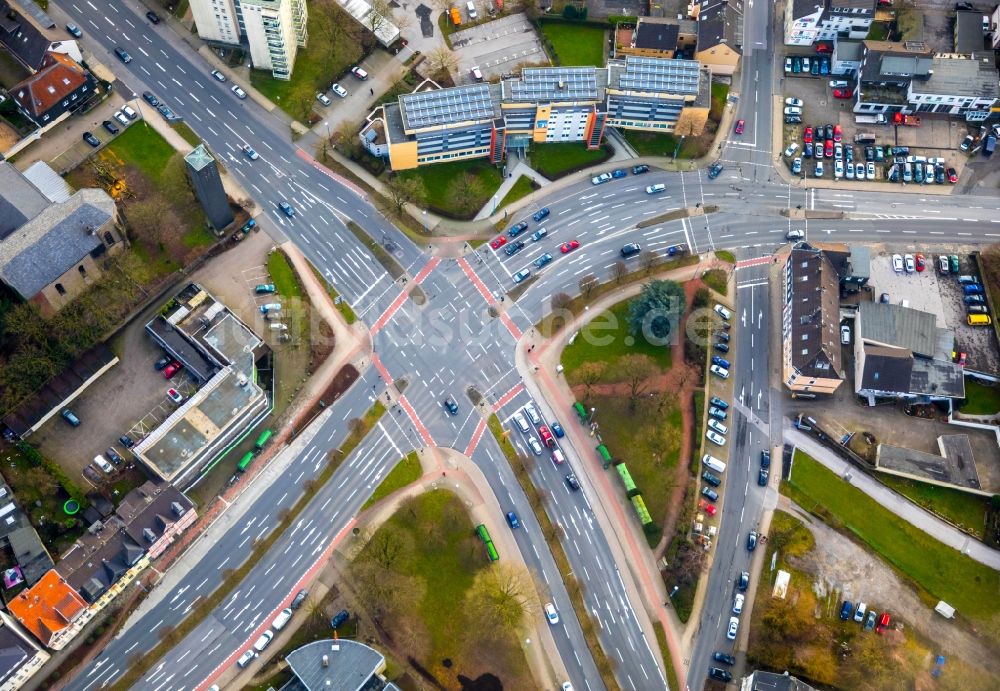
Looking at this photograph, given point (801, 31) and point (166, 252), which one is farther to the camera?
point (801, 31)

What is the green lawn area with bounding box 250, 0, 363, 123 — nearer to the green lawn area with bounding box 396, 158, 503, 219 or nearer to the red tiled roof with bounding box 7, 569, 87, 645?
the green lawn area with bounding box 396, 158, 503, 219

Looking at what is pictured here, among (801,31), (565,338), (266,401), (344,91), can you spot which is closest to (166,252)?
(266,401)

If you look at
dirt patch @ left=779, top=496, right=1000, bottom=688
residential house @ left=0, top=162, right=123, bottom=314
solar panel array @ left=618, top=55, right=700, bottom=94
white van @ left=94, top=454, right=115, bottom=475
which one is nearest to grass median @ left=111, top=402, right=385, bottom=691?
white van @ left=94, top=454, right=115, bottom=475

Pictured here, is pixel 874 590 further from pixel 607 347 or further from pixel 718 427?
pixel 607 347

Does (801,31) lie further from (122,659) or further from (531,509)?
(122,659)

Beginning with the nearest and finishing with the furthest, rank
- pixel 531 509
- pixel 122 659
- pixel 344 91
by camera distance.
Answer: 1. pixel 122 659
2. pixel 531 509
3. pixel 344 91

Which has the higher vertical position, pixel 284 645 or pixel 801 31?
pixel 801 31

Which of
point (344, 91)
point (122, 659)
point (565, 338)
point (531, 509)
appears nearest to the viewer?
point (122, 659)
